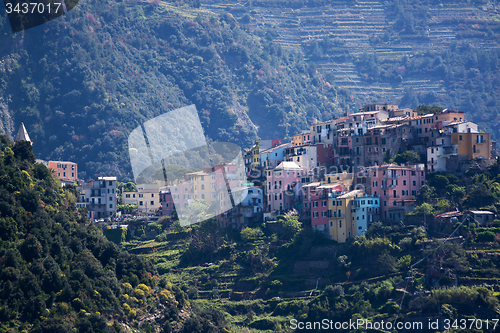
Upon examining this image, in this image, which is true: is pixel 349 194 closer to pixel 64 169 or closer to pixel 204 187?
pixel 204 187

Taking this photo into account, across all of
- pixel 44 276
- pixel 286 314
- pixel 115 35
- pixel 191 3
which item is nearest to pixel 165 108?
pixel 115 35

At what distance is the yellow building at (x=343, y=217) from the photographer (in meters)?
68.8

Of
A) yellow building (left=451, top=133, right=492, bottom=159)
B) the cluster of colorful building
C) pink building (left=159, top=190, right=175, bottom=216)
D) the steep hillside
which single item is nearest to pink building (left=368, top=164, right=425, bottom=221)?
the cluster of colorful building

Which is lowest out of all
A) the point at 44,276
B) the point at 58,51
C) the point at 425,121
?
the point at 44,276

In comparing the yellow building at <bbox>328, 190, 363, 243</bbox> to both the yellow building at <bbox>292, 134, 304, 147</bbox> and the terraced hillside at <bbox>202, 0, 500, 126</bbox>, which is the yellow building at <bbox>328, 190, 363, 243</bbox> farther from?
the terraced hillside at <bbox>202, 0, 500, 126</bbox>

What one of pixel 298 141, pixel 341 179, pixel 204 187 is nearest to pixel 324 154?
pixel 298 141

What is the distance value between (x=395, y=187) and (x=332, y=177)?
665 cm

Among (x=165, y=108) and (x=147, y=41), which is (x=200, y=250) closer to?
(x=165, y=108)

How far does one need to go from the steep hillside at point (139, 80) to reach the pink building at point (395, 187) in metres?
63.3

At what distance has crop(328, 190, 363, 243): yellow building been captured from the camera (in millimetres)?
68812

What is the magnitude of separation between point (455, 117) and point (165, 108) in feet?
267

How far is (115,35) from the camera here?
16150 centimetres

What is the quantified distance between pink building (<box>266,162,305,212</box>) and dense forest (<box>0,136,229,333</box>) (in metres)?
15.8

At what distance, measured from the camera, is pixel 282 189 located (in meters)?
76.9
